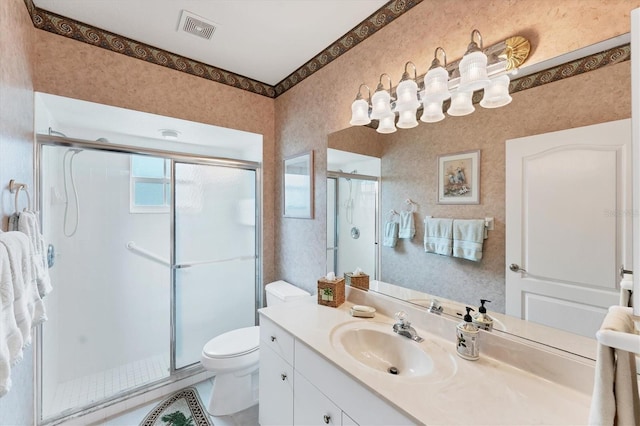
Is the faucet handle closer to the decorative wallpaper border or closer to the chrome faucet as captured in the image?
the chrome faucet

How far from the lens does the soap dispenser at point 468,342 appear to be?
102cm

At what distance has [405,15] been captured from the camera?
141 centimetres

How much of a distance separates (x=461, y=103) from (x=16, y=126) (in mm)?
2000

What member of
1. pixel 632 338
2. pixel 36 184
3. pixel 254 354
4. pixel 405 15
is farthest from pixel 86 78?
pixel 632 338

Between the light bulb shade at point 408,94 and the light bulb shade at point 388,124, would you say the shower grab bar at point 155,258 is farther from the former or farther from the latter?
the light bulb shade at point 408,94

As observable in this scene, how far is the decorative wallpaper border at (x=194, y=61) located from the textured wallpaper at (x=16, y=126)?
145mm

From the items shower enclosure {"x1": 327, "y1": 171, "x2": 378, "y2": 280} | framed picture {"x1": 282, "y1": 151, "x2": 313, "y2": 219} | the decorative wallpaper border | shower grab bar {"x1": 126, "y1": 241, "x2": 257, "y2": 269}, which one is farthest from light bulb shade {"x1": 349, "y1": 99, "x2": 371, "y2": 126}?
shower grab bar {"x1": 126, "y1": 241, "x2": 257, "y2": 269}

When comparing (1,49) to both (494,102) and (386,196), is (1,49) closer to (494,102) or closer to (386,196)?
(386,196)

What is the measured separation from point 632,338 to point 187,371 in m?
2.61

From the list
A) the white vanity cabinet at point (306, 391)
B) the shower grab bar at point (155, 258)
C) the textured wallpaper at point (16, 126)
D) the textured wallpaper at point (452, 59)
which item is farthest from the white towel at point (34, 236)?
the textured wallpaper at point (452, 59)

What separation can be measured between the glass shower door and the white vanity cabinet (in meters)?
1.11

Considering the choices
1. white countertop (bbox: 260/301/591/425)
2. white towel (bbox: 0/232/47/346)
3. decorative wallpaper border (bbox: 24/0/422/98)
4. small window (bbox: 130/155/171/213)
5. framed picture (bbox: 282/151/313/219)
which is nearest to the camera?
white countertop (bbox: 260/301/591/425)

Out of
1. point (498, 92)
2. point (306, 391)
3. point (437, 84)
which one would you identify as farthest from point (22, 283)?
point (498, 92)

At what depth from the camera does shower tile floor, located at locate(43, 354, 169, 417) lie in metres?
1.79
